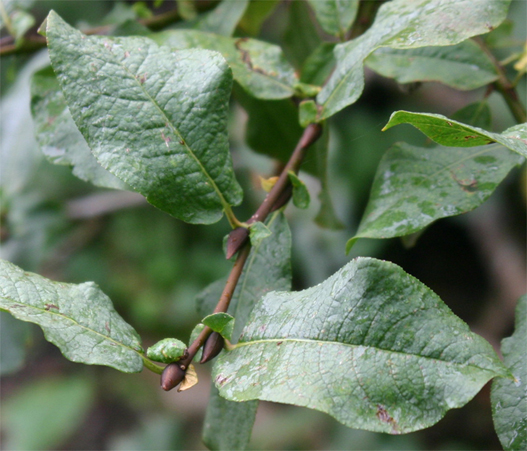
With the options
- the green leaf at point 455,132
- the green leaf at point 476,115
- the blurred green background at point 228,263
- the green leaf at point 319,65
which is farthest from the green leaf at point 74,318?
the blurred green background at point 228,263

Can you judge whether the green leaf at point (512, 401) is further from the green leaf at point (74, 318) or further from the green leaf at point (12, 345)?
the green leaf at point (12, 345)

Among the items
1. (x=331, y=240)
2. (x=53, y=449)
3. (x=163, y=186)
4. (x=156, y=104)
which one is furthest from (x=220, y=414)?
(x=53, y=449)

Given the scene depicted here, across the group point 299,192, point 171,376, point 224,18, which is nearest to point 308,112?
point 299,192

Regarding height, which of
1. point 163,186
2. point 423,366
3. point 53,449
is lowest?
point 53,449

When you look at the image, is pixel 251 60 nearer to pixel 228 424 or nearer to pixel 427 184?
pixel 427 184

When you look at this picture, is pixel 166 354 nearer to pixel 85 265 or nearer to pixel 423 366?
pixel 423 366

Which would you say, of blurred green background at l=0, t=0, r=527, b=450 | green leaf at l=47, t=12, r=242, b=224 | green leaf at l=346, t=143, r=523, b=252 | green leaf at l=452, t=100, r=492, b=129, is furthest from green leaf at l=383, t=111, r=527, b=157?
blurred green background at l=0, t=0, r=527, b=450
